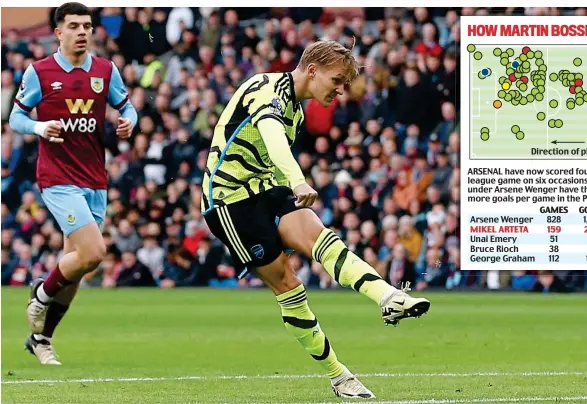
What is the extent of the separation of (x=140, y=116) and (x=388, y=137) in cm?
395

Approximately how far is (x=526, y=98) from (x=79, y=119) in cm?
646

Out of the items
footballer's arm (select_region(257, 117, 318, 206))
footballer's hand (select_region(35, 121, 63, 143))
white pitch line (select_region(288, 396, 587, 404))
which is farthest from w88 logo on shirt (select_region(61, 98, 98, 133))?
white pitch line (select_region(288, 396, 587, 404))

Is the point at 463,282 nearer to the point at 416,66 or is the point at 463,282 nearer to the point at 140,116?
the point at 416,66

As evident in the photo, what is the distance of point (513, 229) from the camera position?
1655 cm

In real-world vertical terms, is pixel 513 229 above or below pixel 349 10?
below

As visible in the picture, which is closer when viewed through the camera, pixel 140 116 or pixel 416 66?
pixel 416 66

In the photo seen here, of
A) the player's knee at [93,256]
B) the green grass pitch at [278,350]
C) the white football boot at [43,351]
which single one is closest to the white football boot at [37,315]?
the white football boot at [43,351]

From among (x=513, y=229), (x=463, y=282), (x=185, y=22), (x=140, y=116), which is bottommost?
(x=463, y=282)

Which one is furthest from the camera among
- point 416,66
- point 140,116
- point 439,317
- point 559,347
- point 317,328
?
point 140,116

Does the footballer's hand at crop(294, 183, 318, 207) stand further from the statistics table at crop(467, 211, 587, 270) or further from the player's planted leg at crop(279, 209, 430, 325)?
the statistics table at crop(467, 211, 587, 270)

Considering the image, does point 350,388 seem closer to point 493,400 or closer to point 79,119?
point 493,400

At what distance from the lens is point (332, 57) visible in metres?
7.70

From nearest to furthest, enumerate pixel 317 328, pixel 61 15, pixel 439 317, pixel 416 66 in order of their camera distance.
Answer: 1. pixel 317 328
2. pixel 61 15
3. pixel 439 317
4. pixel 416 66

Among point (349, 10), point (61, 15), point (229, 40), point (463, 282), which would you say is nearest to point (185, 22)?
point (229, 40)
